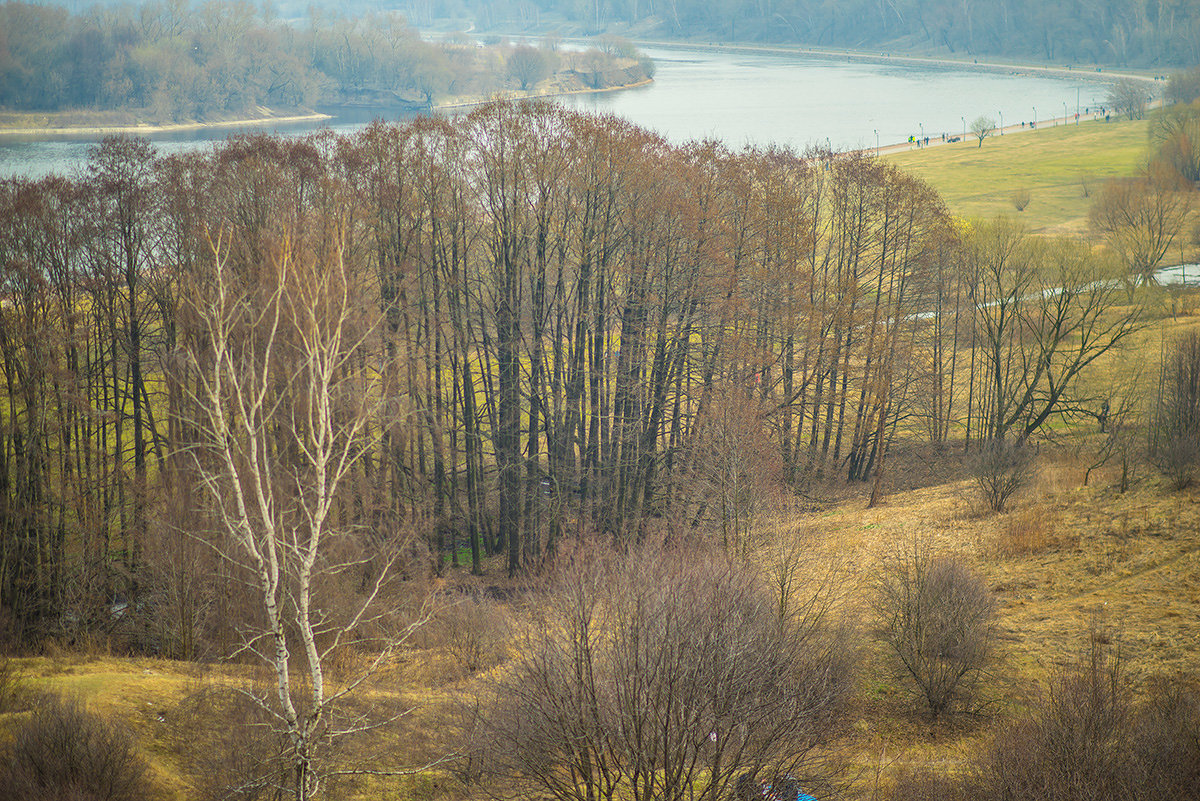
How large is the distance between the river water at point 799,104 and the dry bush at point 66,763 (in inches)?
1834

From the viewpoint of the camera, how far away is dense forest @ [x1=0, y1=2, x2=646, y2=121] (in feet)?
262

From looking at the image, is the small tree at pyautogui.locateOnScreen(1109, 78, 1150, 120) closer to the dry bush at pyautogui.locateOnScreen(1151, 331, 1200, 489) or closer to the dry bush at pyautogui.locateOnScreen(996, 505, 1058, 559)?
the dry bush at pyautogui.locateOnScreen(1151, 331, 1200, 489)

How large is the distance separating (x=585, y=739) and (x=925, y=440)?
35.9 meters

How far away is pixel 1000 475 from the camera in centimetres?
2736

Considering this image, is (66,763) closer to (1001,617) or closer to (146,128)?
(1001,617)

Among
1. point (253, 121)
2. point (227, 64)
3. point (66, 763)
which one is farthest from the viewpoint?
point (227, 64)

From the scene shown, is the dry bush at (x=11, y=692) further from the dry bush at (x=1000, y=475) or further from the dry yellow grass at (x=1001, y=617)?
the dry bush at (x=1000, y=475)

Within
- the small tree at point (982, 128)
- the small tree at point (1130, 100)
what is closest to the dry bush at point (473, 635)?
the small tree at point (982, 128)

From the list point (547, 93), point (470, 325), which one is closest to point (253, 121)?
point (547, 93)

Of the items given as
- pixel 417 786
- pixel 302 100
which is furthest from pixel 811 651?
pixel 302 100

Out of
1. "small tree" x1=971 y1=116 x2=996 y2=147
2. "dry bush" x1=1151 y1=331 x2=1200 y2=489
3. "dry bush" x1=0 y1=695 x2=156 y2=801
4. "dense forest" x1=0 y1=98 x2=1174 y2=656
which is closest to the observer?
"dry bush" x1=0 y1=695 x2=156 y2=801

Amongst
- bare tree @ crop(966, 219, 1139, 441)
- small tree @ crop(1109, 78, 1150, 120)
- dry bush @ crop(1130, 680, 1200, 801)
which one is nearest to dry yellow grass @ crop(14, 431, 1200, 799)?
dry bush @ crop(1130, 680, 1200, 801)

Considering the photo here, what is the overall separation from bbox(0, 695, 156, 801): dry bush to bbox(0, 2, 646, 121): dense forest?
83.0 metres

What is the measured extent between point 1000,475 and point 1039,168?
92.9 meters
